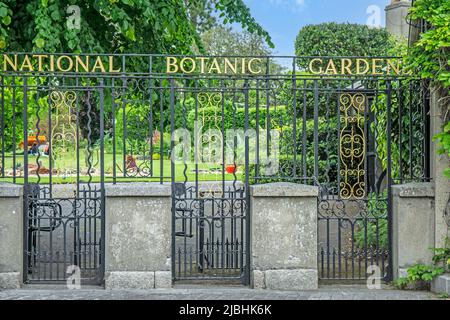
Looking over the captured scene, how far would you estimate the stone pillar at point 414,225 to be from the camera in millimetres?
8141

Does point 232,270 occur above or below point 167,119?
below

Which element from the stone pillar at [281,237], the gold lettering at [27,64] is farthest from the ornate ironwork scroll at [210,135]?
the gold lettering at [27,64]

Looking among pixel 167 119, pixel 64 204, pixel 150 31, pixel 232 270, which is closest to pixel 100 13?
pixel 150 31

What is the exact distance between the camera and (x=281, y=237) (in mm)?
8125

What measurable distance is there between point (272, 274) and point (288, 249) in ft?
1.12

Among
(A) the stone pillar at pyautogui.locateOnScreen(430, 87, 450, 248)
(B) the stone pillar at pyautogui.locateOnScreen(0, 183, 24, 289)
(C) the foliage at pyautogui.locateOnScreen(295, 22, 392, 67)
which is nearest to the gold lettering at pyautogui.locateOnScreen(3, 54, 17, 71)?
(B) the stone pillar at pyautogui.locateOnScreen(0, 183, 24, 289)

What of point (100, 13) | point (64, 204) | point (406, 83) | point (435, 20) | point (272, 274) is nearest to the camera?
point (435, 20)

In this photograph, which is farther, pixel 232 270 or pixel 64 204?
pixel 64 204

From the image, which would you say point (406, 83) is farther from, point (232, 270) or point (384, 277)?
point (232, 270)

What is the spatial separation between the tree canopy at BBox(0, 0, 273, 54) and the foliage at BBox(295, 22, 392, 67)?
30.1 feet

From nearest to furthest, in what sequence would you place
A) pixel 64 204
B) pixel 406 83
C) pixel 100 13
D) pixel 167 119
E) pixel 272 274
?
1. pixel 272 274
2. pixel 406 83
3. pixel 100 13
4. pixel 167 119
5. pixel 64 204

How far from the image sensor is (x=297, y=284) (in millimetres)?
8141

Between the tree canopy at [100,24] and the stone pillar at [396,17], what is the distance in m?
13.2

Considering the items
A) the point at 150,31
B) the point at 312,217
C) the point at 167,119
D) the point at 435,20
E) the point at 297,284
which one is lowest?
the point at 297,284
